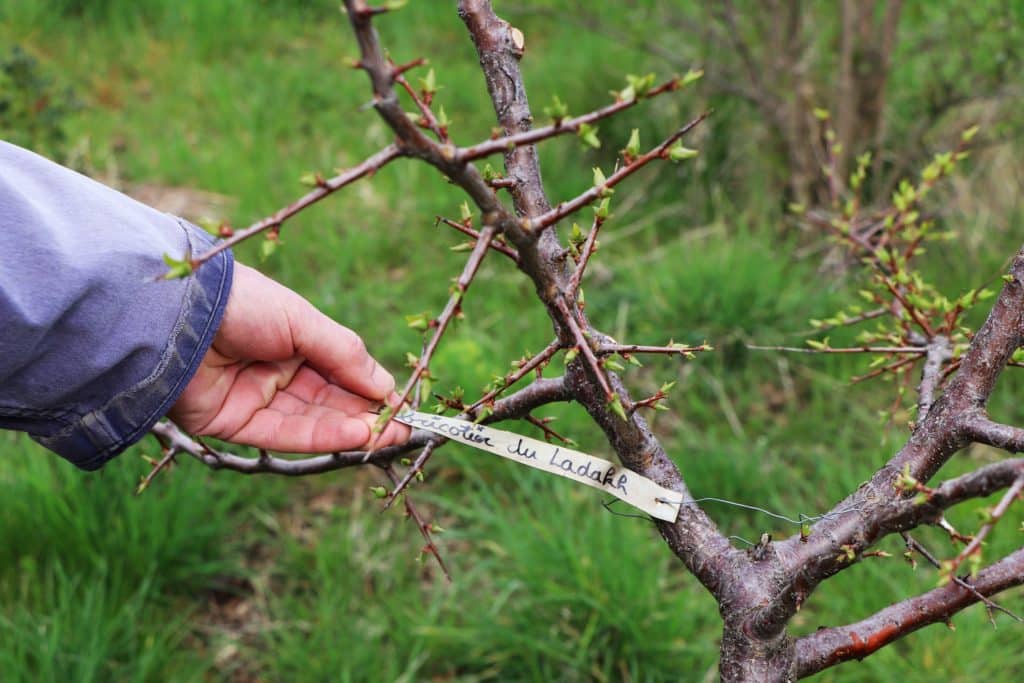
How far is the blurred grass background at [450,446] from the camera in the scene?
238cm

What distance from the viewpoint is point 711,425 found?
10.2ft

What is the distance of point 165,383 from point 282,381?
0.30 m

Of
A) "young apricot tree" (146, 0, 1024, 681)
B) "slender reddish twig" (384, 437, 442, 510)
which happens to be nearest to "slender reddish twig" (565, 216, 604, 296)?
"young apricot tree" (146, 0, 1024, 681)

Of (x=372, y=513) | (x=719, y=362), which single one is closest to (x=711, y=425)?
(x=719, y=362)

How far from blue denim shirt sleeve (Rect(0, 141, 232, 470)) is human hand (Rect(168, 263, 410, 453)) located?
102 millimetres

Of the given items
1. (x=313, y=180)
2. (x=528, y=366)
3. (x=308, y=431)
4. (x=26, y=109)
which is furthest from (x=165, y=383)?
(x=26, y=109)

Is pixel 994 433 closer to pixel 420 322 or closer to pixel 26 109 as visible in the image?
pixel 420 322

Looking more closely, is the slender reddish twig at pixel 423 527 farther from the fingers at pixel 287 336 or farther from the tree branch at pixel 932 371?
the tree branch at pixel 932 371

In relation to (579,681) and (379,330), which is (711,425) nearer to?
(579,681)

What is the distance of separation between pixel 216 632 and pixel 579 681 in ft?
3.48

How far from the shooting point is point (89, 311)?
132 cm

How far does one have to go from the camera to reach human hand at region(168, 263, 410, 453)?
1.51 m

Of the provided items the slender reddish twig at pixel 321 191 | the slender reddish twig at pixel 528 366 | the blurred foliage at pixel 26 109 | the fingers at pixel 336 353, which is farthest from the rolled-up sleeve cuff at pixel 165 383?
the blurred foliage at pixel 26 109

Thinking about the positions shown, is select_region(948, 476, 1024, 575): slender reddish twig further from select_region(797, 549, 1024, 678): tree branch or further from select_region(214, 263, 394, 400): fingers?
select_region(214, 263, 394, 400): fingers
